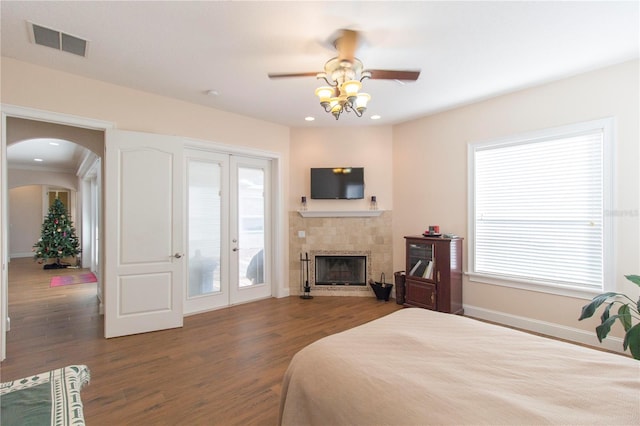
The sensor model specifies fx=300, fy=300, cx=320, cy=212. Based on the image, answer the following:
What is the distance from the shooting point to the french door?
4285 millimetres

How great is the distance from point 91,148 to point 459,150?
5.22 meters

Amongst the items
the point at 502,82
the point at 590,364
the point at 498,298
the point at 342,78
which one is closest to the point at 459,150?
the point at 502,82

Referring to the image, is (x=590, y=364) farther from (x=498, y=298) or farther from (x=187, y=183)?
(x=187, y=183)

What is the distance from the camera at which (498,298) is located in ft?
12.7

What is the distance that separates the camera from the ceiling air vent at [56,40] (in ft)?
8.04

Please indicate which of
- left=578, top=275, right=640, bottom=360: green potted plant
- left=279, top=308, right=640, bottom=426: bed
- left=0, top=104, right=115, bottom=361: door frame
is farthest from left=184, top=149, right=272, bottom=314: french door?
left=578, top=275, right=640, bottom=360: green potted plant

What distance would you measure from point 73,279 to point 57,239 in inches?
95.2

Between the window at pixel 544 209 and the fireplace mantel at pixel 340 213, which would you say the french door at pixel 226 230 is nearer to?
the fireplace mantel at pixel 340 213

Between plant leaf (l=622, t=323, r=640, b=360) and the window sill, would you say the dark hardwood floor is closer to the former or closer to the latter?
the window sill

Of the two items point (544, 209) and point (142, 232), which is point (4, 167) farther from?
→ point (544, 209)

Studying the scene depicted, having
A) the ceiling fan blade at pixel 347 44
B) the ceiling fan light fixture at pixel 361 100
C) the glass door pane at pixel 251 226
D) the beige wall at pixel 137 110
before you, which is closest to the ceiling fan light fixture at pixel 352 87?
the ceiling fan light fixture at pixel 361 100

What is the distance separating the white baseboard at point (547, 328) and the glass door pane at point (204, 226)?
3.70 metres

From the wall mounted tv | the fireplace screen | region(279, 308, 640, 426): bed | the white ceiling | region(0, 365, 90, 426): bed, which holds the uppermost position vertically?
the white ceiling

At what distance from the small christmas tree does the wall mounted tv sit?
7.74m
